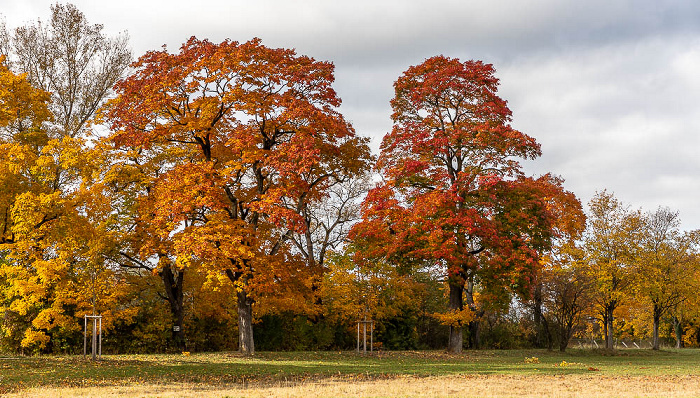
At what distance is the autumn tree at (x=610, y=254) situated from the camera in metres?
38.2

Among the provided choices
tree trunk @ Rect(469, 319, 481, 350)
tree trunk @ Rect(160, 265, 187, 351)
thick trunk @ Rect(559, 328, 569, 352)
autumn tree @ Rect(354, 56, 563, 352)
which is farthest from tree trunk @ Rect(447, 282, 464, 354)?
tree trunk @ Rect(160, 265, 187, 351)

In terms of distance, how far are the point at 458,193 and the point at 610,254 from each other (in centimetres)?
1433

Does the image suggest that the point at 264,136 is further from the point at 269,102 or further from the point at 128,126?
the point at 128,126

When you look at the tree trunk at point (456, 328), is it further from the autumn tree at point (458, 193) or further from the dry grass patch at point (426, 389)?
the dry grass patch at point (426, 389)

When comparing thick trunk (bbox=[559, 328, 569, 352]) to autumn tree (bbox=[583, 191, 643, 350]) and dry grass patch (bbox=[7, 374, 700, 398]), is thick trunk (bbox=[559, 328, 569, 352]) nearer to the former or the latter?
autumn tree (bbox=[583, 191, 643, 350])

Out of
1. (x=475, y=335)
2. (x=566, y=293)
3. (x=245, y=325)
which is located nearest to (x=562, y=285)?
(x=566, y=293)

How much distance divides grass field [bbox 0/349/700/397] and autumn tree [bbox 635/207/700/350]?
16.8 metres

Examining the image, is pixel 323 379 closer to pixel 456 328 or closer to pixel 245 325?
pixel 245 325

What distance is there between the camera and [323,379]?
717 inches

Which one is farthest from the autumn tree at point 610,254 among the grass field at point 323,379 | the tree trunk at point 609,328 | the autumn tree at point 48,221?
the autumn tree at point 48,221

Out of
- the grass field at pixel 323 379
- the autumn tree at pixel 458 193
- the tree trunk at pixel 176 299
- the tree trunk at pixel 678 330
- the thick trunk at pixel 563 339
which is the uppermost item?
the autumn tree at pixel 458 193

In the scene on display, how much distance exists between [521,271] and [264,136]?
494 inches

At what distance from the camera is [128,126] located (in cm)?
2816

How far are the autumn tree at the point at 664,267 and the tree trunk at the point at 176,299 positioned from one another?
25.1 m
